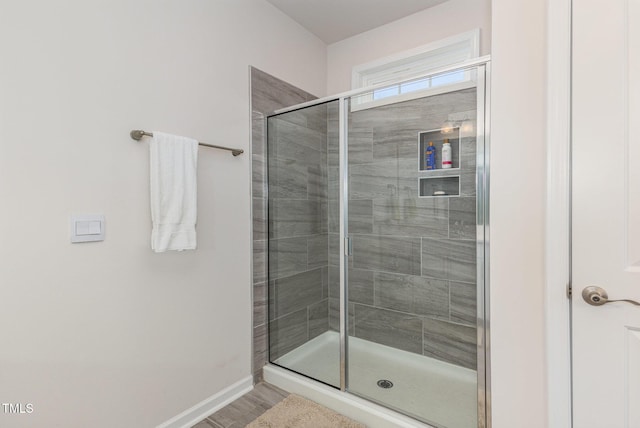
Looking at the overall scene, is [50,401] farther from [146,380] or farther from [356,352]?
[356,352]

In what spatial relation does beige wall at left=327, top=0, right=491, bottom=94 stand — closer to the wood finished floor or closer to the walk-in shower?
the walk-in shower

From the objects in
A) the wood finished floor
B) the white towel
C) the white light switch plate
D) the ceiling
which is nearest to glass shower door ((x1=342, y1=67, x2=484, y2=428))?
the wood finished floor

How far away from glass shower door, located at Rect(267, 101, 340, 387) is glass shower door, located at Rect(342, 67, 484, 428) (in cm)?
19

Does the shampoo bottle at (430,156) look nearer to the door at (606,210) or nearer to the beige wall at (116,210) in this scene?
the door at (606,210)

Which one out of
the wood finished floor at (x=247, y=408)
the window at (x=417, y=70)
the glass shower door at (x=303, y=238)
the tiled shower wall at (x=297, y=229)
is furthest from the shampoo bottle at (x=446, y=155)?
the wood finished floor at (x=247, y=408)

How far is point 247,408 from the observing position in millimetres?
1806

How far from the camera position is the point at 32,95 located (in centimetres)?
118

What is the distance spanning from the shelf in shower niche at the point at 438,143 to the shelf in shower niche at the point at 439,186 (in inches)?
2.6

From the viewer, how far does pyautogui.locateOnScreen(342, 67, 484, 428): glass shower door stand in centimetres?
180

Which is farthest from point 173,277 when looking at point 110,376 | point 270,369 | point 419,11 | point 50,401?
point 419,11

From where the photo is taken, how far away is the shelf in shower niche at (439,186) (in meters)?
1.91

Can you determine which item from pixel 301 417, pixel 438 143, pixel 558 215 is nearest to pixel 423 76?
pixel 438 143

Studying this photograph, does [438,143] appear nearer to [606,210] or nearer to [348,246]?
[348,246]

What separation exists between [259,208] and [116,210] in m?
0.86
